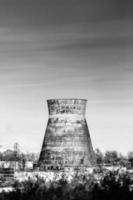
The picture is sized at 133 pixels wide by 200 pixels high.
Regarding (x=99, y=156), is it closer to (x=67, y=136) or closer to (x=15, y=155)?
(x=15, y=155)

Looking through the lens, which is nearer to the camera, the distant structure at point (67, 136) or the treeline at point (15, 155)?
the distant structure at point (67, 136)

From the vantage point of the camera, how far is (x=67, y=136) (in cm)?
6109

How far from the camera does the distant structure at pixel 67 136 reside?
60.9m

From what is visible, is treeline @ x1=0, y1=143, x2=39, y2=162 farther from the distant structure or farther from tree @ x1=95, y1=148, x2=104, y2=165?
the distant structure

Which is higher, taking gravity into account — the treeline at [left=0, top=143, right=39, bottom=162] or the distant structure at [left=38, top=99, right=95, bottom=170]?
the treeline at [left=0, top=143, right=39, bottom=162]

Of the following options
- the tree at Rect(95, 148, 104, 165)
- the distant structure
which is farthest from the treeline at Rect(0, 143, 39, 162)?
the distant structure

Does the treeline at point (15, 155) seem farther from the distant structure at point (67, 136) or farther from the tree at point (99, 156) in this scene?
the distant structure at point (67, 136)

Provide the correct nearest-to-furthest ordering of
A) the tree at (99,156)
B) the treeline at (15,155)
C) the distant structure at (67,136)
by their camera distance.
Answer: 1. the distant structure at (67,136)
2. the tree at (99,156)
3. the treeline at (15,155)

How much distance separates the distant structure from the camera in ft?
200

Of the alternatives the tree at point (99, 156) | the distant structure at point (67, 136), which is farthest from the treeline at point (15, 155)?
the distant structure at point (67, 136)

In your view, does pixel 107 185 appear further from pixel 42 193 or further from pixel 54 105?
pixel 54 105

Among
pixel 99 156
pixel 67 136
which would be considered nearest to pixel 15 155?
pixel 99 156

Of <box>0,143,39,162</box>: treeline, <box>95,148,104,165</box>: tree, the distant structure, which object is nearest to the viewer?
the distant structure

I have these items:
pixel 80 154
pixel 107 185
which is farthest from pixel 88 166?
pixel 107 185
